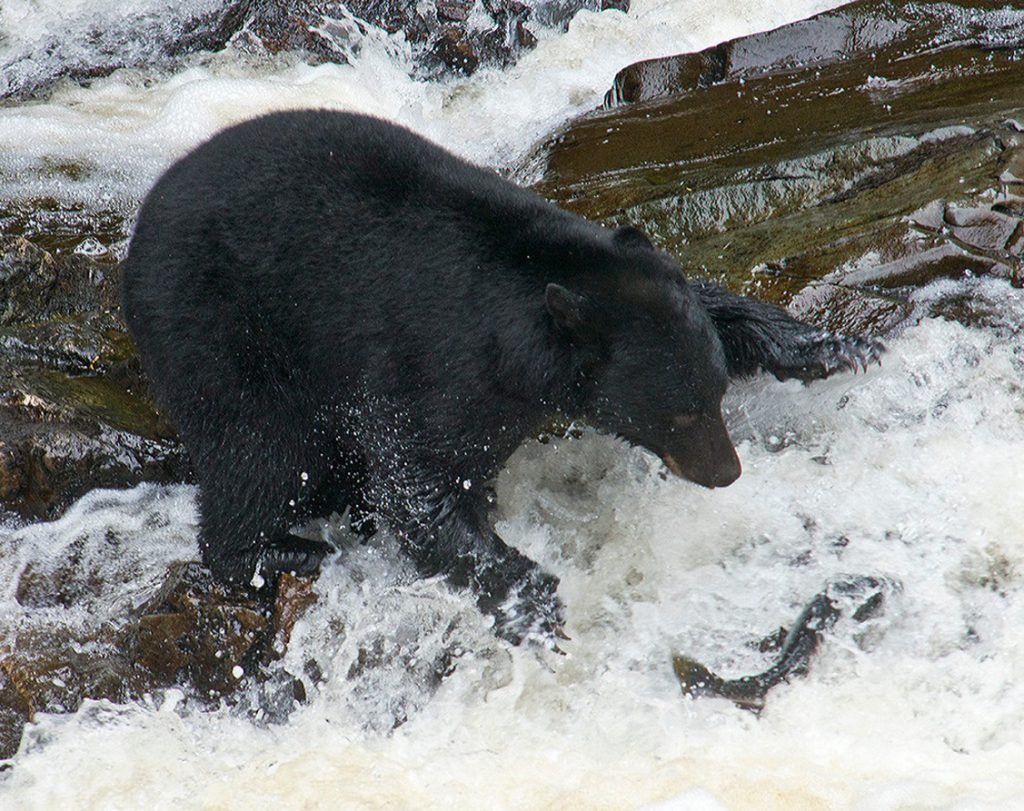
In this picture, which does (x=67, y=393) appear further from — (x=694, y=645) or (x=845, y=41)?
(x=845, y=41)

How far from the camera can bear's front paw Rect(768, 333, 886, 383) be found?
5871 mm

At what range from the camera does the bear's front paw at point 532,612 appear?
18.1 feet

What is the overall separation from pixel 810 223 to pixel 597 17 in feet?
18.0

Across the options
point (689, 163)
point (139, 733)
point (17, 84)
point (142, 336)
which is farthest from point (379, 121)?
point (17, 84)

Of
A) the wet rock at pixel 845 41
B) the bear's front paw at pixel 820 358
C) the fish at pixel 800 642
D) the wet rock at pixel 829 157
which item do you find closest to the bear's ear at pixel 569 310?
the bear's front paw at pixel 820 358

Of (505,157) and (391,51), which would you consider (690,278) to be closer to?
(505,157)

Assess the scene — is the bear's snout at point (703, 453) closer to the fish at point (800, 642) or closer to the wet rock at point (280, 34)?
the fish at point (800, 642)

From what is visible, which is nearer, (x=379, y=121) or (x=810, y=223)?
(x=379, y=121)

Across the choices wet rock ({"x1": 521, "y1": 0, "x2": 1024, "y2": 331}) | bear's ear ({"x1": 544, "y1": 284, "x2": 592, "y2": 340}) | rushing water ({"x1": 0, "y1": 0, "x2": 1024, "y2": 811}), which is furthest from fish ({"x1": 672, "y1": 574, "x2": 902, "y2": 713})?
bear's ear ({"x1": 544, "y1": 284, "x2": 592, "y2": 340})

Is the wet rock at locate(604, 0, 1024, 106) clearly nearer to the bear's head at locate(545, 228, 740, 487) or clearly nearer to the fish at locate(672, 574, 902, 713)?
the bear's head at locate(545, 228, 740, 487)

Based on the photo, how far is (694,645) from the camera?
18.3 ft

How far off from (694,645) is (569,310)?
6.17 feet

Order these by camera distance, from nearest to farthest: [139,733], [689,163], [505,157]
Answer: [139,733], [689,163], [505,157]

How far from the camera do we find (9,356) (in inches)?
265
